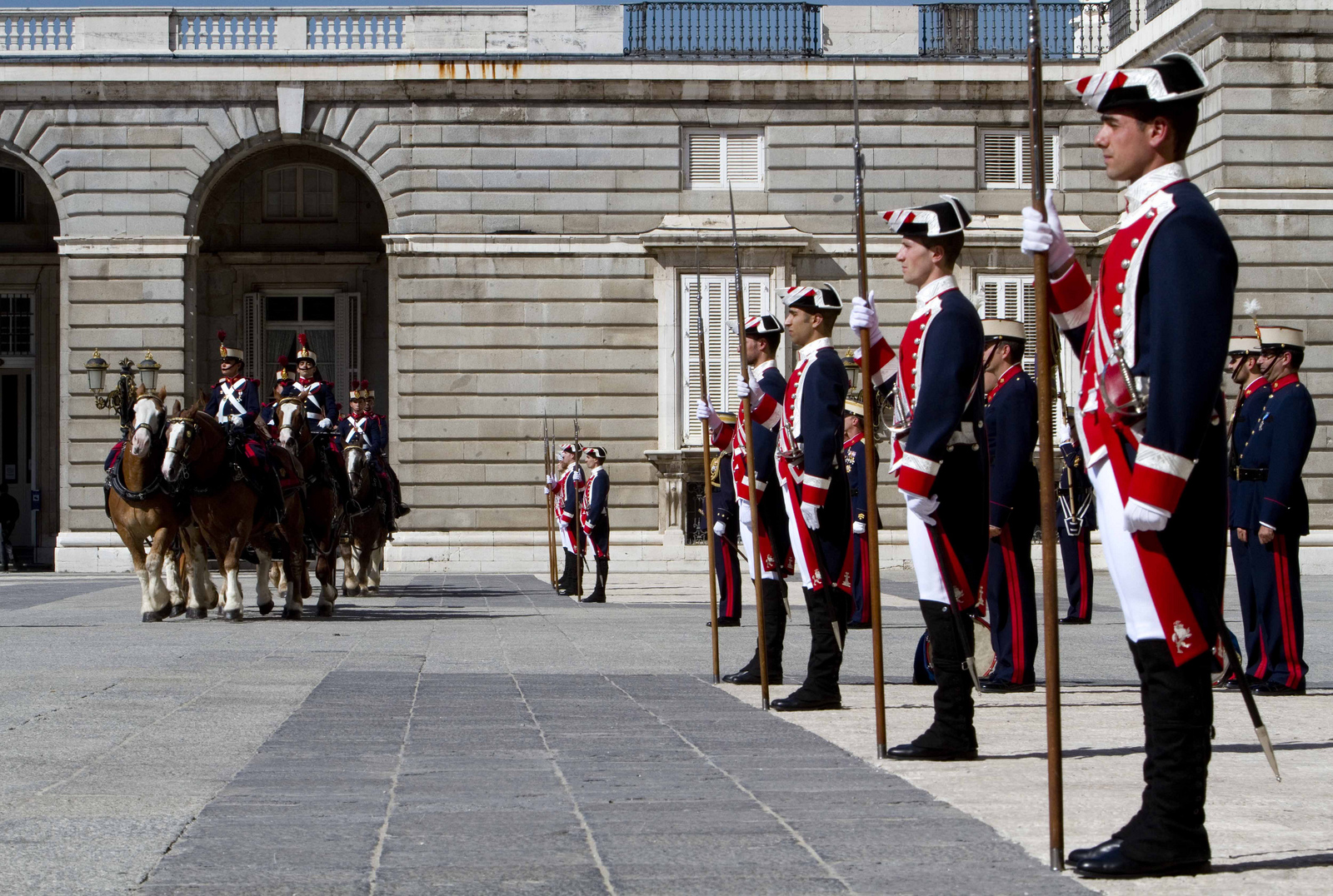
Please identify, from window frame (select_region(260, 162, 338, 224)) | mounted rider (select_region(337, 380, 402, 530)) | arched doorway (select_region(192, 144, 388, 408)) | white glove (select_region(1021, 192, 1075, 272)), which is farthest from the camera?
window frame (select_region(260, 162, 338, 224))

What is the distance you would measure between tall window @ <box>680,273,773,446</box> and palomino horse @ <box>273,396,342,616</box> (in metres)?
12.0

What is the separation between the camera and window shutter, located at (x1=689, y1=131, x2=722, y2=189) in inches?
1193

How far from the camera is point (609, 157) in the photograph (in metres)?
30.1

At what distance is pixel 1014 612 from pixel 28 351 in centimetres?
2988

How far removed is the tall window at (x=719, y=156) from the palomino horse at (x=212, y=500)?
1545 cm

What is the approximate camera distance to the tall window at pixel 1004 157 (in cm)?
3044

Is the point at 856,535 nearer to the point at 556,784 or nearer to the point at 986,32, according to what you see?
the point at 556,784

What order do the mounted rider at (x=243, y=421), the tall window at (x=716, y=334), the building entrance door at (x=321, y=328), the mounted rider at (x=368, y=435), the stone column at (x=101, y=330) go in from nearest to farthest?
the mounted rider at (x=243, y=421)
the mounted rider at (x=368, y=435)
the stone column at (x=101, y=330)
the tall window at (x=716, y=334)
the building entrance door at (x=321, y=328)

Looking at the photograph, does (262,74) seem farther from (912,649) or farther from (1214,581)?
(1214,581)

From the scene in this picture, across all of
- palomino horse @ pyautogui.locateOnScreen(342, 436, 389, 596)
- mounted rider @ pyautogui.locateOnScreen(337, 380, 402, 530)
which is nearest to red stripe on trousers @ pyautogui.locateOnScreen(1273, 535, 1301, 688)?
palomino horse @ pyautogui.locateOnScreen(342, 436, 389, 596)

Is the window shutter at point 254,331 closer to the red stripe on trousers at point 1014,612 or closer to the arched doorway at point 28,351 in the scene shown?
the arched doorway at point 28,351

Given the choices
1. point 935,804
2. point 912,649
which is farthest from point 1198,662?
point 912,649

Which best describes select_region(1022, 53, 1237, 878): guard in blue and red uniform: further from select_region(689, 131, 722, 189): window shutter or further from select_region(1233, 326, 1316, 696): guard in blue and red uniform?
select_region(689, 131, 722, 189): window shutter

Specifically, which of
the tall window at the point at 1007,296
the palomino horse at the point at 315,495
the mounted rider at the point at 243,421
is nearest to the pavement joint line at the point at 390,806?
the mounted rider at the point at 243,421
